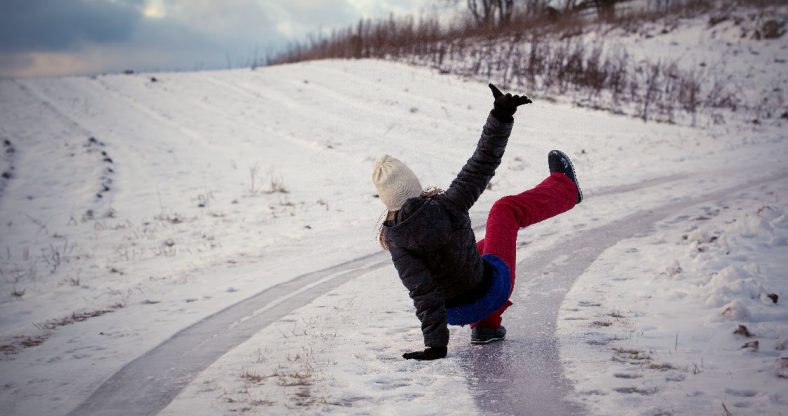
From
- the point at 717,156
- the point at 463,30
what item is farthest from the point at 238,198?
the point at 463,30

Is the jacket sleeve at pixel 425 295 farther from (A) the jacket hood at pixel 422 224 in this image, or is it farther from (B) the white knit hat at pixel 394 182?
(B) the white knit hat at pixel 394 182

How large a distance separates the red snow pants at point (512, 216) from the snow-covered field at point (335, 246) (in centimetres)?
52

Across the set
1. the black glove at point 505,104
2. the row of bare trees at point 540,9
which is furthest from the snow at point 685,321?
the row of bare trees at point 540,9

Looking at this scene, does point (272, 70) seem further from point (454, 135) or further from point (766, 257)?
point (766, 257)

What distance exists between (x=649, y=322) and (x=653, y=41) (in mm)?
19190

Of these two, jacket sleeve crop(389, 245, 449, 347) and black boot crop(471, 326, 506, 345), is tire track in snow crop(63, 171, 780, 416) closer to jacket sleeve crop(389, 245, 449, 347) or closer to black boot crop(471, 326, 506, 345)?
black boot crop(471, 326, 506, 345)

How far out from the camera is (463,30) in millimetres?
21672

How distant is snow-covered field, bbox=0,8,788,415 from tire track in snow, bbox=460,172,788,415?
94 mm

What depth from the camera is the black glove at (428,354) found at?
292 centimetres

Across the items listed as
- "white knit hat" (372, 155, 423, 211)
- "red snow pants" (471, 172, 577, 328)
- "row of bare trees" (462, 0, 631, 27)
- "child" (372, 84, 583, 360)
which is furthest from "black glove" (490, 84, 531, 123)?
"row of bare trees" (462, 0, 631, 27)

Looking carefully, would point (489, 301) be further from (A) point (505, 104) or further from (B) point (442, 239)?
(A) point (505, 104)

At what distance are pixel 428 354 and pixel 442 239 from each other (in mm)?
621

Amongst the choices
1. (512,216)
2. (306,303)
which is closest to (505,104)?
(512,216)

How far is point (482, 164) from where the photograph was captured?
110 inches
